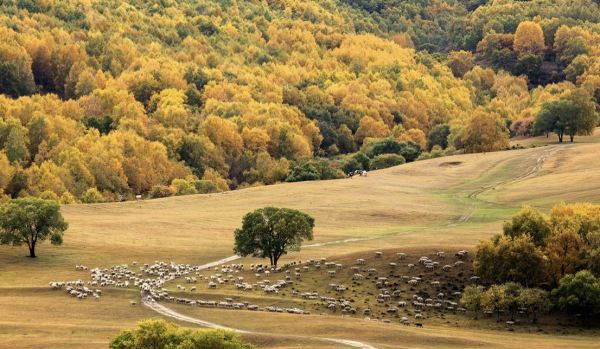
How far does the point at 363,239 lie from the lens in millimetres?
146625

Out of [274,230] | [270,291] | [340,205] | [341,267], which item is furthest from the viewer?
[340,205]

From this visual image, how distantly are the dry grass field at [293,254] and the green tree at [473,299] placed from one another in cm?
334

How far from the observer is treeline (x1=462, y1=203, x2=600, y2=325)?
107m

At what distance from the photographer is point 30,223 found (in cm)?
13338

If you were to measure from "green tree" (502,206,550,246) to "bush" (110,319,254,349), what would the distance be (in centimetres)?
5162

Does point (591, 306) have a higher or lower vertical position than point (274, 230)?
lower

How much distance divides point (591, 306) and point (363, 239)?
4553 cm

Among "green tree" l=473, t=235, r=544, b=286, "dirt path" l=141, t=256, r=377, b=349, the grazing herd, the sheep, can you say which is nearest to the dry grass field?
"dirt path" l=141, t=256, r=377, b=349

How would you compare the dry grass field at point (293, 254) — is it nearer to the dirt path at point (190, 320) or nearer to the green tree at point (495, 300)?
the dirt path at point (190, 320)

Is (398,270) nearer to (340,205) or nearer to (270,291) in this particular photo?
(270,291)

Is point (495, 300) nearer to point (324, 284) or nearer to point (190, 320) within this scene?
point (324, 284)

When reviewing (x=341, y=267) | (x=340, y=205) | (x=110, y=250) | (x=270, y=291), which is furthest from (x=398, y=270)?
(x=340, y=205)

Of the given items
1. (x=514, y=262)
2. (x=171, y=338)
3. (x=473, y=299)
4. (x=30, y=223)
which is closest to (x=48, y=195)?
(x=30, y=223)

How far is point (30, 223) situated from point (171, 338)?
203 ft
